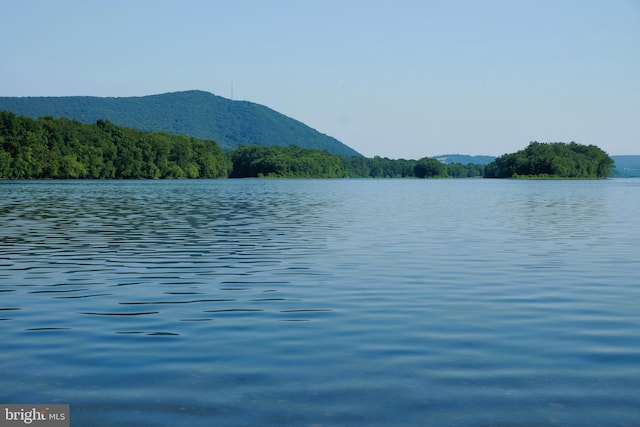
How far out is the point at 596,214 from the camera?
4703 centimetres

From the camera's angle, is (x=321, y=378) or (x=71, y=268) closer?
(x=321, y=378)

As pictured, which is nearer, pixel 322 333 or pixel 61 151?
pixel 322 333

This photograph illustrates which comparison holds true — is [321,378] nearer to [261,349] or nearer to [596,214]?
[261,349]

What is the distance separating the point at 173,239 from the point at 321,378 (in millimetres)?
19581

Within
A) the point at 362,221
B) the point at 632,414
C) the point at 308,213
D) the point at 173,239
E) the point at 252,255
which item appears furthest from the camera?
the point at 308,213

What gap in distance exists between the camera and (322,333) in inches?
477

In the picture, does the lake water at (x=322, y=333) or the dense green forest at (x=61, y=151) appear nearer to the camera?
the lake water at (x=322, y=333)

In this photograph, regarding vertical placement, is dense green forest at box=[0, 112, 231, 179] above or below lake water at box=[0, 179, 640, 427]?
above

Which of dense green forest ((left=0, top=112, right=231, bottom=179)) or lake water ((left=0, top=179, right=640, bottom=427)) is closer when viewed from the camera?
lake water ((left=0, top=179, right=640, bottom=427))

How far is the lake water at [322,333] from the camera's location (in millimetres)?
8492

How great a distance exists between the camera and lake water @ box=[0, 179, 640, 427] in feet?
27.9

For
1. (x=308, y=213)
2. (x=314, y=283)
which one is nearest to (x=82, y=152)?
(x=308, y=213)

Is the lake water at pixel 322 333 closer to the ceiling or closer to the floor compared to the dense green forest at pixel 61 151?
closer to the floor

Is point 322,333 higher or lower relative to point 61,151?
lower
